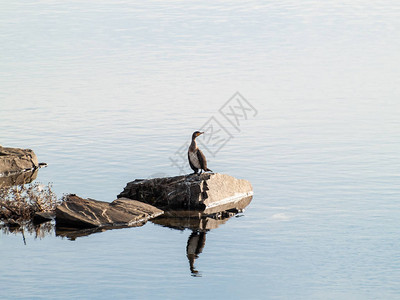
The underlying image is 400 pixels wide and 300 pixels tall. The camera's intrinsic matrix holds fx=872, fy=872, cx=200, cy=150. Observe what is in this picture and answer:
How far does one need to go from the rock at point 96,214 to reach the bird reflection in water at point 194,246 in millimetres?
2220

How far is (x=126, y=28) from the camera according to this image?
86.5 meters

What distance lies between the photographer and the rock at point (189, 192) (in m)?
31.8

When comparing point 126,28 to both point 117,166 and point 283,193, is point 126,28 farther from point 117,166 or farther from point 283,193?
point 283,193

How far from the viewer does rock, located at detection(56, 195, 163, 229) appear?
2934cm

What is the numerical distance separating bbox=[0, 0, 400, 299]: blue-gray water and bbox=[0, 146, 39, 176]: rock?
Answer: 88cm

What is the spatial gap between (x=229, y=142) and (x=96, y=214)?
48.4 feet

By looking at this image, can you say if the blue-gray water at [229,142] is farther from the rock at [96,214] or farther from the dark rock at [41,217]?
the dark rock at [41,217]

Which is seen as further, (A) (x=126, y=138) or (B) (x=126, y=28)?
(B) (x=126, y=28)

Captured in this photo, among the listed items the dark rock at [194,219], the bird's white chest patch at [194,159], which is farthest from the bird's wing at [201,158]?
the dark rock at [194,219]

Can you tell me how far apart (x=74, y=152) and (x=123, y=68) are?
24.7 metres

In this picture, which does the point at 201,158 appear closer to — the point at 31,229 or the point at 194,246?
the point at 194,246

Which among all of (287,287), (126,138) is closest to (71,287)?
(287,287)

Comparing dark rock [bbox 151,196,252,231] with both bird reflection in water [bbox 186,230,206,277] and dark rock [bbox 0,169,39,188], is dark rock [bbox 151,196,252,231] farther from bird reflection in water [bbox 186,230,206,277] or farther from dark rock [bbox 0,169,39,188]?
dark rock [bbox 0,169,39,188]

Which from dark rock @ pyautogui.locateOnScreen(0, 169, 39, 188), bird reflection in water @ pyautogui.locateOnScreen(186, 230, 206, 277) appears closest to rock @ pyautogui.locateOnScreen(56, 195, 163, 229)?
bird reflection in water @ pyautogui.locateOnScreen(186, 230, 206, 277)
